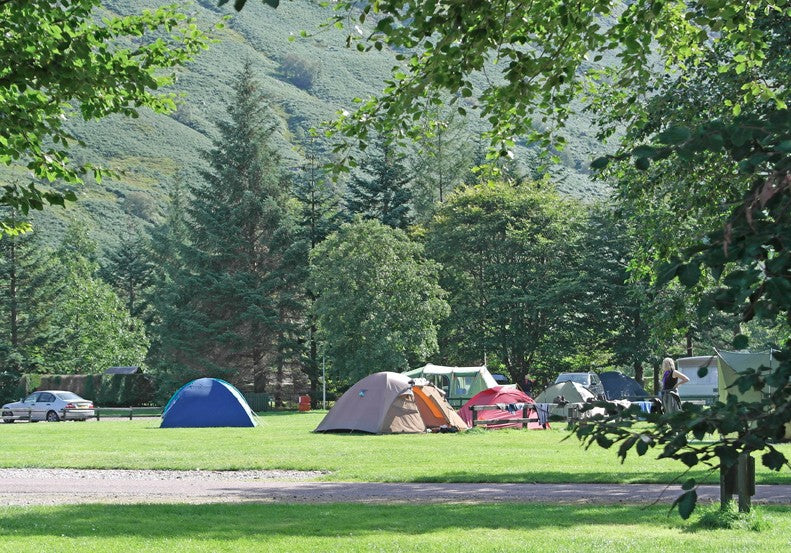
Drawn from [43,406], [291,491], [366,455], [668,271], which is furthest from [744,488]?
[43,406]

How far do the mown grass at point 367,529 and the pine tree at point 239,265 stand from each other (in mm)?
44541

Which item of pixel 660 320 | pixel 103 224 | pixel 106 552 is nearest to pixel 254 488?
pixel 106 552

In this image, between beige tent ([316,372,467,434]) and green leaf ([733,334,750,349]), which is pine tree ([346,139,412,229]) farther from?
green leaf ([733,334,750,349])

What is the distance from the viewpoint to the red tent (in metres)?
29.2

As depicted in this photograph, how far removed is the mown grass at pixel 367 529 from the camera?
27.2 feet

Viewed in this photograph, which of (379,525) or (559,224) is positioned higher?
(559,224)

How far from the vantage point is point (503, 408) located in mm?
29594

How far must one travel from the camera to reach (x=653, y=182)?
46.4 feet

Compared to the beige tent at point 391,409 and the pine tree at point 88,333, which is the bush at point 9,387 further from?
the beige tent at point 391,409

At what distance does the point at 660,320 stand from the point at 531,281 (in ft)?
136

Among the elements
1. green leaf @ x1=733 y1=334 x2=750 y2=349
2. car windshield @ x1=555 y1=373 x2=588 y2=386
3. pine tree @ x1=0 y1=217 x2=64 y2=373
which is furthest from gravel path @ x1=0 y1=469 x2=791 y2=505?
pine tree @ x1=0 y1=217 x2=64 y2=373

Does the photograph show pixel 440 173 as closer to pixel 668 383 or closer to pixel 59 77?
pixel 668 383

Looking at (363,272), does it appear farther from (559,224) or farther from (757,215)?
(757,215)

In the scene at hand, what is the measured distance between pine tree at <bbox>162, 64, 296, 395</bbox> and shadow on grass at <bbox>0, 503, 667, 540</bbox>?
44.3 m
